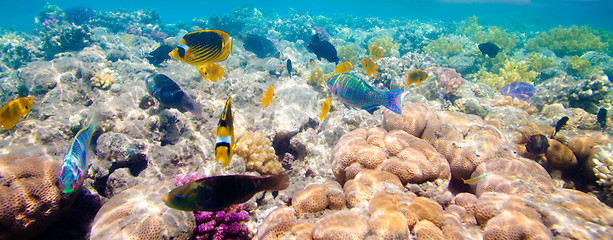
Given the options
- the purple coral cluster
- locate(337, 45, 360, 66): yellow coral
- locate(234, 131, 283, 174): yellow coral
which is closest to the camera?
the purple coral cluster

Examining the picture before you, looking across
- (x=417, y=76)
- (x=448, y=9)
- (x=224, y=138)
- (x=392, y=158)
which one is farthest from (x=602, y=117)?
(x=448, y=9)

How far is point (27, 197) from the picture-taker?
237cm

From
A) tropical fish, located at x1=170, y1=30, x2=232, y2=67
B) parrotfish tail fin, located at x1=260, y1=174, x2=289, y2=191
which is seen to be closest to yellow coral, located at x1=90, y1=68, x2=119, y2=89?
tropical fish, located at x1=170, y1=30, x2=232, y2=67

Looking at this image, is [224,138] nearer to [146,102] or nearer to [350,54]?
[146,102]

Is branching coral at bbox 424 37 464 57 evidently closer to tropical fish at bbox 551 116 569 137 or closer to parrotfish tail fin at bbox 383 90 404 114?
tropical fish at bbox 551 116 569 137

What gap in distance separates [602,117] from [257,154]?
729cm

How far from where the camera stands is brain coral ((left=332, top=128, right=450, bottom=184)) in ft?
9.54

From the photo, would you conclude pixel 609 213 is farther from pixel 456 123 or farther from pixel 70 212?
pixel 70 212

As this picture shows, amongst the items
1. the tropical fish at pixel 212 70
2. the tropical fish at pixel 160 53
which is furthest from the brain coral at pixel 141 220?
the tropical fish at pixel 160 53

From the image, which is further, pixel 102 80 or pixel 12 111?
pixel 102 80

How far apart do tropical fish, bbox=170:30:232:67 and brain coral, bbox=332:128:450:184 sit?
2235 millimetres

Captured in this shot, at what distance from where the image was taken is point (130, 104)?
484 centimetres

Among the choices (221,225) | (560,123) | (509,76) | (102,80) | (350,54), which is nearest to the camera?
(221,225)

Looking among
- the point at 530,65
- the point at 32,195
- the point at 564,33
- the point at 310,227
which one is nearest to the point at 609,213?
the point at 310,227
